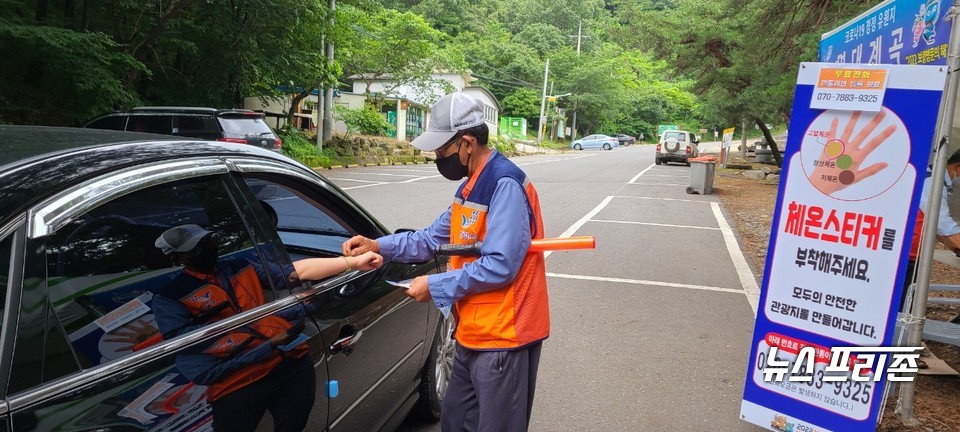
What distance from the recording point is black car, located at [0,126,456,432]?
1375 mm

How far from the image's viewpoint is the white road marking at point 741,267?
635 cm

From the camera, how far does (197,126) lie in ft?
39.1

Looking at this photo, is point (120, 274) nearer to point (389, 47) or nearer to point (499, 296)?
point (499, 296)

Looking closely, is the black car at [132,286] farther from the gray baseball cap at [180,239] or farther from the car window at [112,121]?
the car window at [112,121]

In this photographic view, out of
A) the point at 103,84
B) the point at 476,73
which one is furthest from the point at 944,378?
the point at 476,73

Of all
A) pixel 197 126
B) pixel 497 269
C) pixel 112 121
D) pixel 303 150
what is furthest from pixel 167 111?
pixel 497 269

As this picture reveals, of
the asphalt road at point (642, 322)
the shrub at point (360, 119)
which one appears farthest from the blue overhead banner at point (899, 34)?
the shrub at point (360, 119)

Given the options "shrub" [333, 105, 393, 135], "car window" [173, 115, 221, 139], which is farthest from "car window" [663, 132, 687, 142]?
"car window" [173, 115, 221, 139]

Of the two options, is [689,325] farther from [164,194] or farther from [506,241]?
[164,194]

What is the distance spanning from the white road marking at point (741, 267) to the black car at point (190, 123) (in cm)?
793

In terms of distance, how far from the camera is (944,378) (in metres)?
4.10

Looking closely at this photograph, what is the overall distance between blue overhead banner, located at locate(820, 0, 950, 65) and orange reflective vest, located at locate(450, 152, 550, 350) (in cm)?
259

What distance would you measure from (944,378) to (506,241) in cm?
376

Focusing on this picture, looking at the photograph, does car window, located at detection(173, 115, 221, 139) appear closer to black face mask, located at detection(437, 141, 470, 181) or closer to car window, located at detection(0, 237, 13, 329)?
black face mask, located at detection(437, 141, 470, 181)
